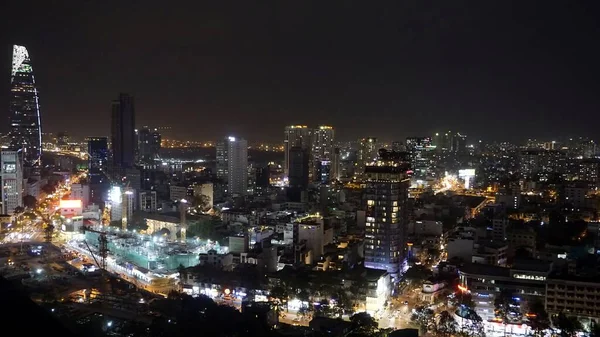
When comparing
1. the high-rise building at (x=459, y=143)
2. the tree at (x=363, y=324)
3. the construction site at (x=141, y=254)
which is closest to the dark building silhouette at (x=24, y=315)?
the tree at (x=363, y=324)

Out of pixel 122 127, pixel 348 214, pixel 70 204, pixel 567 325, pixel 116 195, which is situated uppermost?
pixel 122 127

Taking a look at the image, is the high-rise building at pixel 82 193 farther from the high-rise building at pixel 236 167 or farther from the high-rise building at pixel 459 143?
the high-rise building at pixel 459 143

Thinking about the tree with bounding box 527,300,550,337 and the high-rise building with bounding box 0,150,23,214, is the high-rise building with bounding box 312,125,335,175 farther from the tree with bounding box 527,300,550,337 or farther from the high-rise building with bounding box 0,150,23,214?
the tree with bounding box 527,300,550,337

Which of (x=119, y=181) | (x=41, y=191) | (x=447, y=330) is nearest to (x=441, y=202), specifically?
(x=447, y=330)

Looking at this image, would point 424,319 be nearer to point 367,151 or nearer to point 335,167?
point 335,167

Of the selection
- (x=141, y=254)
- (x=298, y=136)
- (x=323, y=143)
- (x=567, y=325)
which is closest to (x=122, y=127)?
(x=298, y=136)
